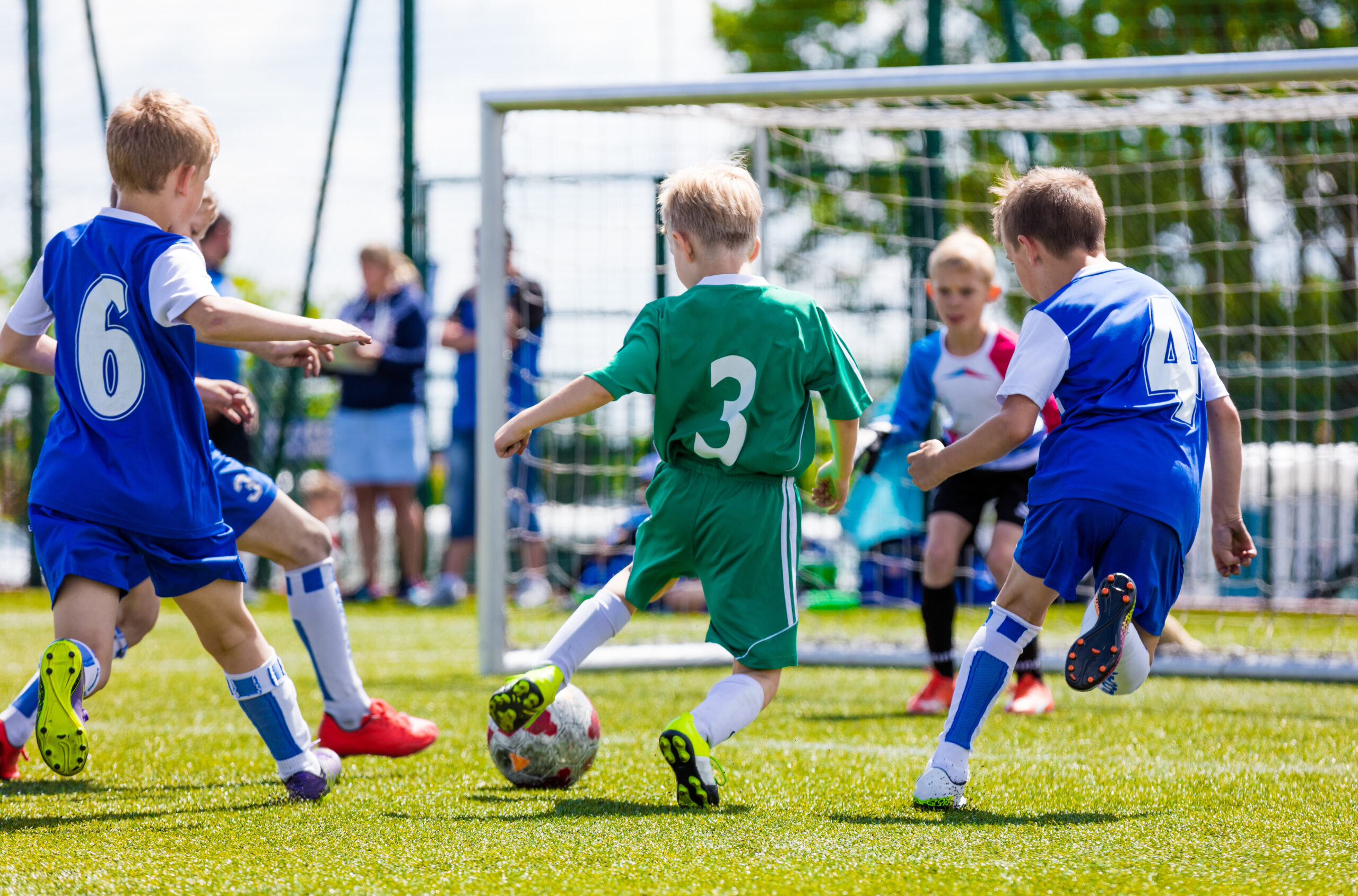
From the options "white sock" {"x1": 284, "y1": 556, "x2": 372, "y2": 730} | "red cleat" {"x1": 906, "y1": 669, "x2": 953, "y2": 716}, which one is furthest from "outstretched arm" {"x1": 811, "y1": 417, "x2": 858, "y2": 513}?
"red cleat" {"x1": 906, "y1": 669, "x2": 953, "y2": 716}

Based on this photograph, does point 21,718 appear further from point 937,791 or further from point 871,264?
point 871,264

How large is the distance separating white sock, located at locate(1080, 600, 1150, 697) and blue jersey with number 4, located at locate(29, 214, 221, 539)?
75.3 inches

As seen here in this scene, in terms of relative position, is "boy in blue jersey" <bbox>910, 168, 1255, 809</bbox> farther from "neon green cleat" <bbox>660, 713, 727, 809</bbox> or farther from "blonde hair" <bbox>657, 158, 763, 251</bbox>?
"blonde hair" <bbox>657, 158, 763, 251</bbox>

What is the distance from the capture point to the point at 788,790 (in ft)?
10.0

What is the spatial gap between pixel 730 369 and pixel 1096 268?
2.78ft

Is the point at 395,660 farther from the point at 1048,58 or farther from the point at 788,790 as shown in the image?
the point at 1048,58

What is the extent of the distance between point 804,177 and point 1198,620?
3466 mm

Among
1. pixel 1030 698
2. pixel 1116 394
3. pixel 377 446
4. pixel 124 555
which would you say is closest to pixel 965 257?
pixel 1030 698

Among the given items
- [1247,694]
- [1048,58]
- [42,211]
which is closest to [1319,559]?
[1247,694]

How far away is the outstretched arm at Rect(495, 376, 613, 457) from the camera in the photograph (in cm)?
275

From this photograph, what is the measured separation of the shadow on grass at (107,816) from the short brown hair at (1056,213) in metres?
2.08

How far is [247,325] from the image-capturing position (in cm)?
261

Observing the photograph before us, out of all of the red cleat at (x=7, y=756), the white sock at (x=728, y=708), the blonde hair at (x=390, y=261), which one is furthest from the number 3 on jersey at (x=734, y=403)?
the blonde hair at (x=390, y=261)

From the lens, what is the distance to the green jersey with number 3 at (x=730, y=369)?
9.53 ft
